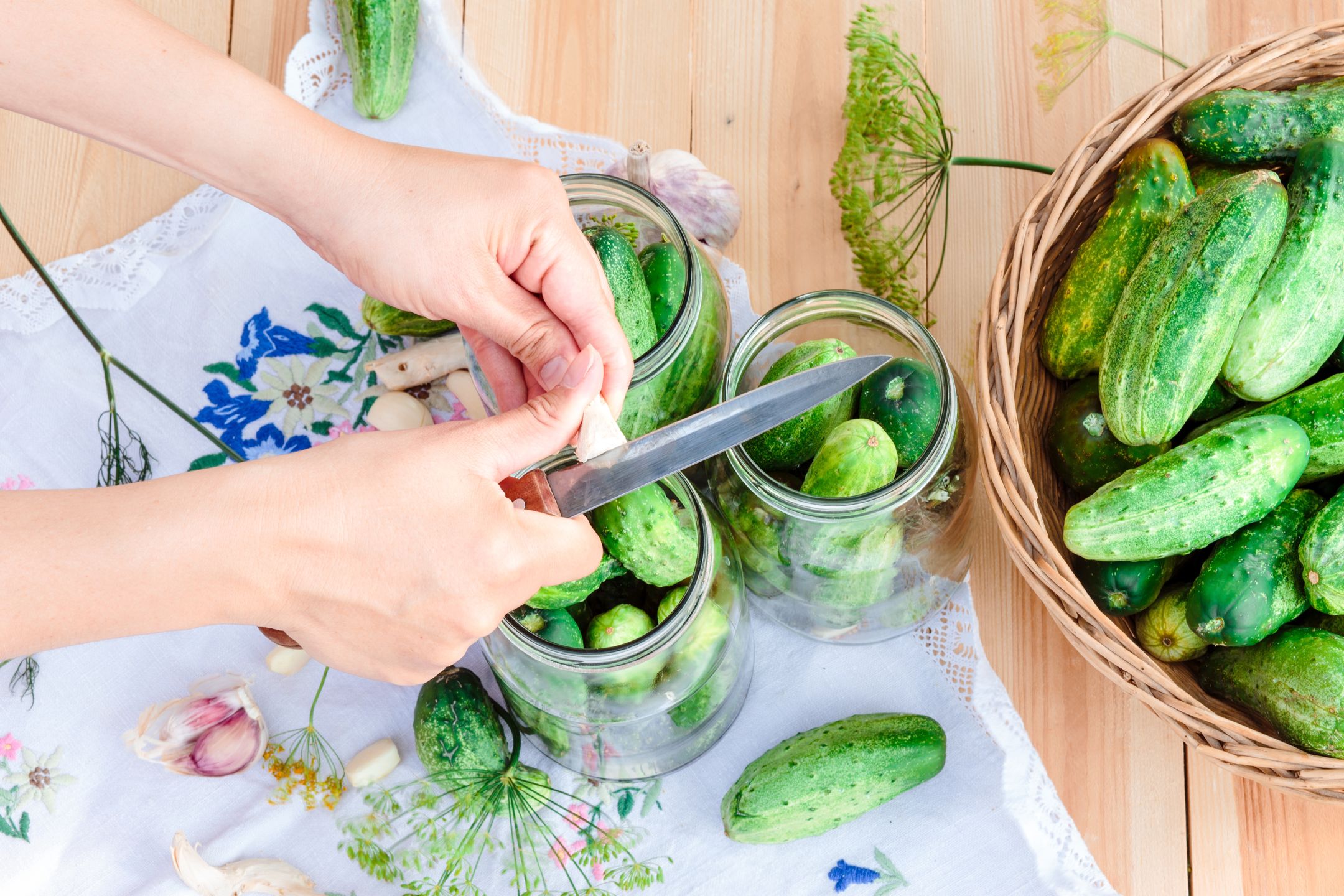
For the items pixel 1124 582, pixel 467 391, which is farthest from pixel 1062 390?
pixel 467 391

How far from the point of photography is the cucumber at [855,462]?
81cm

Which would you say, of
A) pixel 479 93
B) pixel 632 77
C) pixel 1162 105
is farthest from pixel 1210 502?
pixel 479 93

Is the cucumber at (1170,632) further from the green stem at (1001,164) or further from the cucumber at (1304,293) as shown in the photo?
the green stem at (1001,164)

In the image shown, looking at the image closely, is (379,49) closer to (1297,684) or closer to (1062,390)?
(1062,390)

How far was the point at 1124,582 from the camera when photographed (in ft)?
3.02

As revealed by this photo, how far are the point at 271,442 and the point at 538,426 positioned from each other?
578 mm

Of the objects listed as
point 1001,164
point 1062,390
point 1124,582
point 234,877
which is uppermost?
point 1001,164

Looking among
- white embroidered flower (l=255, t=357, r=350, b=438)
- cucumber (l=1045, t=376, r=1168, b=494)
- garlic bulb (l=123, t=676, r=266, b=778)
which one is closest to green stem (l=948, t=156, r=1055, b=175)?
cucumber (l=1045, t=376, r=1168, b=494)

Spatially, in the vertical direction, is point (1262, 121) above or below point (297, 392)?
above

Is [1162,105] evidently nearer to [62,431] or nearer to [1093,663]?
[1093,663]

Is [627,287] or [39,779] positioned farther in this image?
[39,779]

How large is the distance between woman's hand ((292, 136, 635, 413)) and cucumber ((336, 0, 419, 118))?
0.38 m

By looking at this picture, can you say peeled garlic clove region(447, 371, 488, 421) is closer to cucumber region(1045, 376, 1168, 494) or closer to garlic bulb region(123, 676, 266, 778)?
garlic bulb region(123, 676, 266, 778)

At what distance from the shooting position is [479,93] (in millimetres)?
1233
